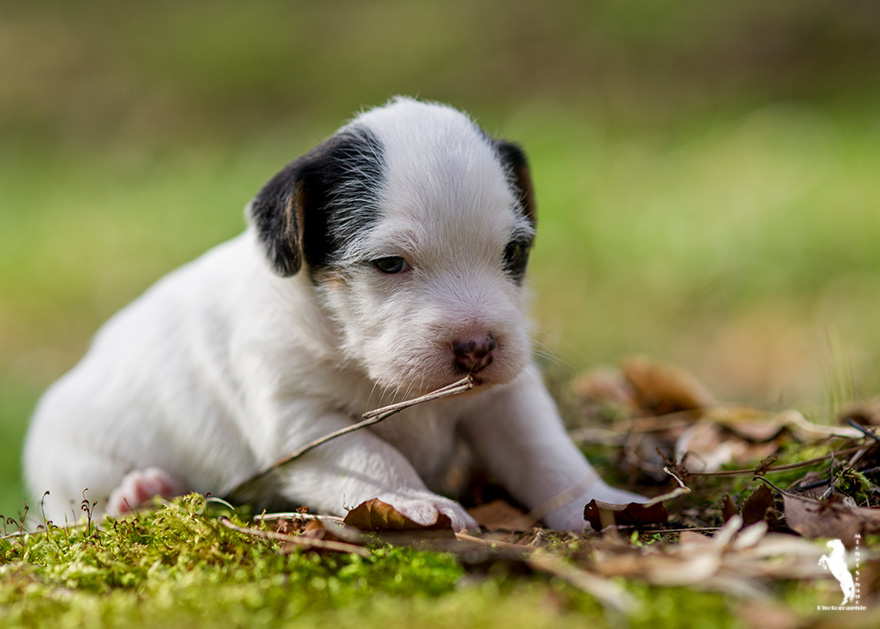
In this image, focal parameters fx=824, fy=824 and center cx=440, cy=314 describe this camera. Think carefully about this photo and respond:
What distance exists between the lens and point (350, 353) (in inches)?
123

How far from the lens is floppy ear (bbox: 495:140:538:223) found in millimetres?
3396

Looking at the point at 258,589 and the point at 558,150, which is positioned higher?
the point at 558,150

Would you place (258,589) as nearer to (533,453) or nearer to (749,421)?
(533,453)

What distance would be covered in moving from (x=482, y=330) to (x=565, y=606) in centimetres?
118

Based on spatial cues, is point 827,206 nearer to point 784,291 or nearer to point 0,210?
point 784,291

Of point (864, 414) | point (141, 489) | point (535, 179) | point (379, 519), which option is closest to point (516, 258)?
point (379, 519)

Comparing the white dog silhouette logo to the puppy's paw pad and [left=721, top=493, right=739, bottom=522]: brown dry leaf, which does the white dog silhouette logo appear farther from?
the puppy's paw pad

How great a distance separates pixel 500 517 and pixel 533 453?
11.8 inches

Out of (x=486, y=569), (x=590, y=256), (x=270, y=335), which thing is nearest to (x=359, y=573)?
(x=486, y=569)

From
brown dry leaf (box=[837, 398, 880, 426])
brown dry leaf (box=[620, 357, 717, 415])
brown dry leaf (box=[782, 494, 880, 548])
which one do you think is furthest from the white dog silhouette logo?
brown dry leaf (box=[620, 357, 717, 415])

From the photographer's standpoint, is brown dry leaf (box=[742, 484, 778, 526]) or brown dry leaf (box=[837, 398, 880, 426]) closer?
brown dry leaf (box=[742, 484, 778, 526])

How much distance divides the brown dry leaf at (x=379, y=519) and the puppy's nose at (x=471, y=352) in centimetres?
52

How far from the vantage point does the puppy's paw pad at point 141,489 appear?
347cm

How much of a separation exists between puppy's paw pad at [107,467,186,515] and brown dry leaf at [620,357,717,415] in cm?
238
